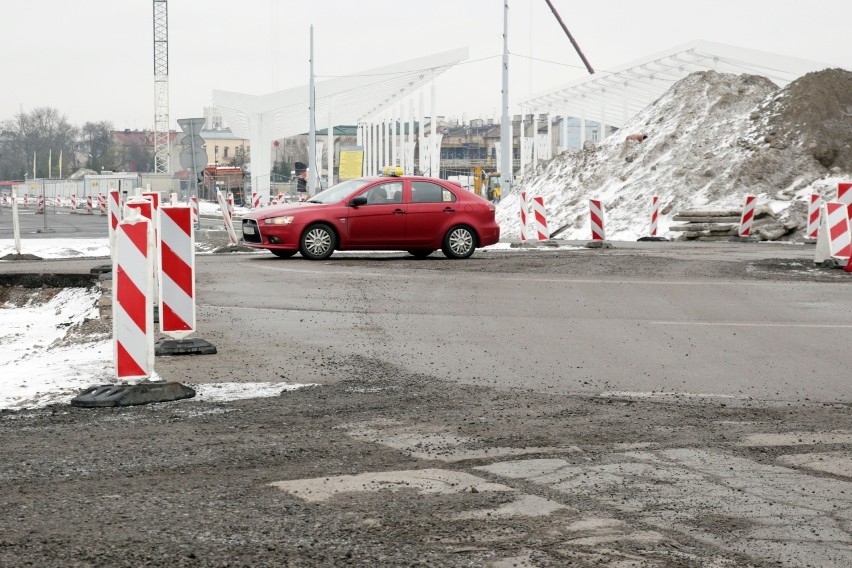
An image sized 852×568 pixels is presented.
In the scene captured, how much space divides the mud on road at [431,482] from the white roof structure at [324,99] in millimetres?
63313

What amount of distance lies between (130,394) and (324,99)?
229 feet

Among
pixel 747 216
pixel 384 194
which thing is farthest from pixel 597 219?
pixel 384 194

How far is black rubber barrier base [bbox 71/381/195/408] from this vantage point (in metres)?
7.30

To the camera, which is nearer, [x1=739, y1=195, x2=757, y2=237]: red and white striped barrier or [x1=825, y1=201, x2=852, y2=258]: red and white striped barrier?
[x1=825, y1=201, x2=852, y2=258]: red and white striped barrier

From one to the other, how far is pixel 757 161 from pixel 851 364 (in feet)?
101

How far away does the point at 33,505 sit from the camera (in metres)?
4.85

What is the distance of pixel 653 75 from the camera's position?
5069 centimetres

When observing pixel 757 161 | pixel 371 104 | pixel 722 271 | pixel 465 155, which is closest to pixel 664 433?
pixel 722 271

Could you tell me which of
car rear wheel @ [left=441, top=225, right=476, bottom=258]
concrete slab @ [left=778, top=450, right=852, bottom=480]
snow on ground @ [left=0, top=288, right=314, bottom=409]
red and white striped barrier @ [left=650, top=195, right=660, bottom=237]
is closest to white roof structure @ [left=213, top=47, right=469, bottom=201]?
red and white striped barrier @ [left=650, top=195, right=660, bottom=237]

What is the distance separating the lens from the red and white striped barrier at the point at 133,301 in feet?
25.0

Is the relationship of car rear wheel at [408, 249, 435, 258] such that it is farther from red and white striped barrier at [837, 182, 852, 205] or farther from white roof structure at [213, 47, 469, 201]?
white roof structure at [213, 47, 469, 201]

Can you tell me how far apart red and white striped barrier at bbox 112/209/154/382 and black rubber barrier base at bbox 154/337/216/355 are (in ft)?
6.04

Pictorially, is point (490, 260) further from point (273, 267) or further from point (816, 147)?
point (816, 147)

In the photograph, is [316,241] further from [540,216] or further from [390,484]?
[390,484]
